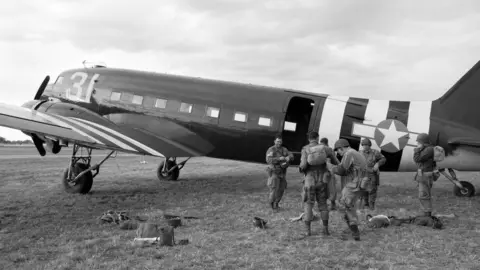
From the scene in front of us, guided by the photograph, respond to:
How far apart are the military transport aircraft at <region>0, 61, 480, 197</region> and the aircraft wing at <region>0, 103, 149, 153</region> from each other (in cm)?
3

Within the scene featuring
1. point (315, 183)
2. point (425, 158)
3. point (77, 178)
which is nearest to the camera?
point (315, 183)

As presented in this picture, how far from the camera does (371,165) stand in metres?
10.6

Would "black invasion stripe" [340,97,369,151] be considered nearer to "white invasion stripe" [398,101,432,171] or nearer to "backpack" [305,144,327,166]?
"white invasion stripe" [398,101,432,171]

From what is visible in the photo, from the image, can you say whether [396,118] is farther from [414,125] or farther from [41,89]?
[41,89]

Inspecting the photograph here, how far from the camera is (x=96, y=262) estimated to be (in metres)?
5.92

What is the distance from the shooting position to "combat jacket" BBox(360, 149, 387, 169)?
10.6 m

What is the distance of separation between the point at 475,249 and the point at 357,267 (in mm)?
2563

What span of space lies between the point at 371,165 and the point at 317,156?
3.69m

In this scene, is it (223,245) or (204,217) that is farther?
(204,217)

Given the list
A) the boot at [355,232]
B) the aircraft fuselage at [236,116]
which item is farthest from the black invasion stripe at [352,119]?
the boot at [355,232]

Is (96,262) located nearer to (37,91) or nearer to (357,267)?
(357,267)

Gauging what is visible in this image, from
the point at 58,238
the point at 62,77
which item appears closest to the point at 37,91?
the point at 62,77

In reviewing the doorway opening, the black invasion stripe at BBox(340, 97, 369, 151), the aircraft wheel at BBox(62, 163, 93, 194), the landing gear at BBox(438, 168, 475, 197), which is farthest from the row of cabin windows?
the landing gear at BBox(438, 168, 475, 197)

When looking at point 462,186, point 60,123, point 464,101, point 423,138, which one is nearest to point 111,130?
point 60,123
